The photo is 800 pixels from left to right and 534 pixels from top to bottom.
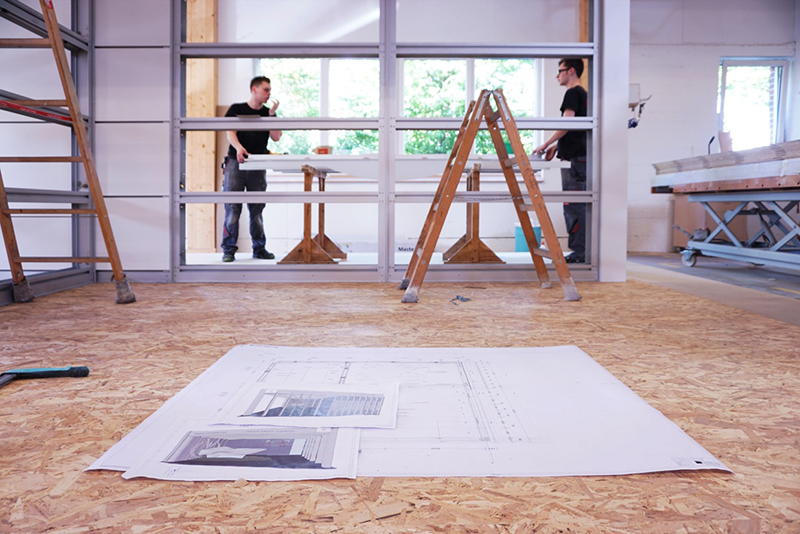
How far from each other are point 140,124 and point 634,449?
337 centimetres

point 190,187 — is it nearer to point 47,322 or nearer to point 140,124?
point 140,124

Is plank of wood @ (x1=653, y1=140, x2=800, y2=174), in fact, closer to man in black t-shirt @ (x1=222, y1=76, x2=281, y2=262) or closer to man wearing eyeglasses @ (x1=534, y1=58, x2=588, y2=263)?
man wearing eyeglasses @ (x1=534, y1=58, x2=588, y2=263)

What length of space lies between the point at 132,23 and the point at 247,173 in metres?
1.97

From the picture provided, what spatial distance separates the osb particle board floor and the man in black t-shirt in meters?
2.47

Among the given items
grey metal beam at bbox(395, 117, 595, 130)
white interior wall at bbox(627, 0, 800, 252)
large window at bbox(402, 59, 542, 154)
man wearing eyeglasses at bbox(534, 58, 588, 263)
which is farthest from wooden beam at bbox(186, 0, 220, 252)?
white interior wall at bbox(627, 0, 800, 252)

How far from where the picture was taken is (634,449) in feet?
3.25

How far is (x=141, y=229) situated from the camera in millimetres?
3561

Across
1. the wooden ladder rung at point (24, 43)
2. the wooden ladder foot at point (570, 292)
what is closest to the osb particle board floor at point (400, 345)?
the wooden ladder foot at point (570, 292)

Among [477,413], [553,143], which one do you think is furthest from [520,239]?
[477,413]

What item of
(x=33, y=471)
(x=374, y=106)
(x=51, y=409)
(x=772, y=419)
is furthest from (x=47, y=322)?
(x=374, y=106)

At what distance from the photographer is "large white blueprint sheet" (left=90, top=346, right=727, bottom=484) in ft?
3.09

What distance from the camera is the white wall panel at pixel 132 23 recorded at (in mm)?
3496

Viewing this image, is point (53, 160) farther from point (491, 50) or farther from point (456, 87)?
point (456, 87)

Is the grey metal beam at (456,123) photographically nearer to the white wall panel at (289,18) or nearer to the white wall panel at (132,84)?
the white wall panel at (132,84)
